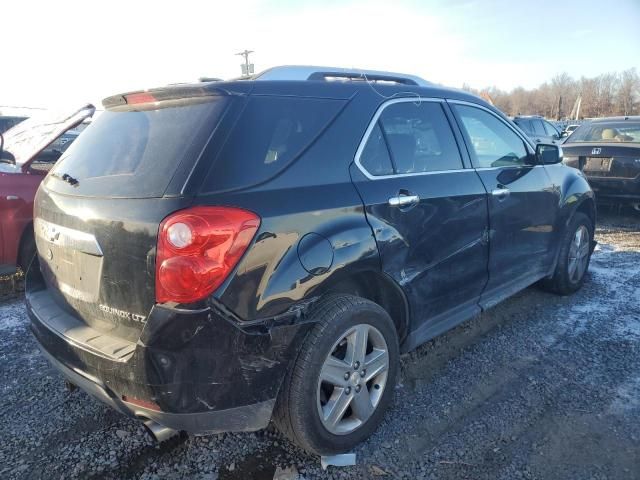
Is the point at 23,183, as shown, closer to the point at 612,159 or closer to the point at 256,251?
the point at 256,251

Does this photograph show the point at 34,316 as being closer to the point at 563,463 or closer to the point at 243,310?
the point at 243,310

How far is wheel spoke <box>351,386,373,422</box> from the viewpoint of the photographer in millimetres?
2471

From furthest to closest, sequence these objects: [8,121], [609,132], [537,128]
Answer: [537,128]
[8,121]
[609,132]

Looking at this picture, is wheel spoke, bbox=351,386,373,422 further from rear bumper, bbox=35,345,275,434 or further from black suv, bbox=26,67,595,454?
rear bumper, bbox=35,345,275,434

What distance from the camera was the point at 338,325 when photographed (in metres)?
2.25

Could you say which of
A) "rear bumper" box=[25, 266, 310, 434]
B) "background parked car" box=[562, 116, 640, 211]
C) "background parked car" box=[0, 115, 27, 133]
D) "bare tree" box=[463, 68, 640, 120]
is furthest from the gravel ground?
"bare tree" box=[463, 68, 640, 120]

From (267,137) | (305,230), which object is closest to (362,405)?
(305,230)

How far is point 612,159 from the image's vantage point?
286 inches

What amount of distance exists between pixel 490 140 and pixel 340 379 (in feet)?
7.28

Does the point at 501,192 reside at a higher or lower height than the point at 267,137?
lower

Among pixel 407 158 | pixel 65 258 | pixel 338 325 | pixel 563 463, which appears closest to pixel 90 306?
pixel 65 258

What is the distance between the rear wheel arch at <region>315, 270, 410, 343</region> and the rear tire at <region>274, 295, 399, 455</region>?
10 centimetres

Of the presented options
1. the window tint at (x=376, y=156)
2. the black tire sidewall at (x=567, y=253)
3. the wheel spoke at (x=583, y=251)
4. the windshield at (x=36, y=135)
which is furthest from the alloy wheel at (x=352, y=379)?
the windshield at (x=36, y=135)

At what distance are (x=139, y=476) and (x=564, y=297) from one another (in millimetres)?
3912
